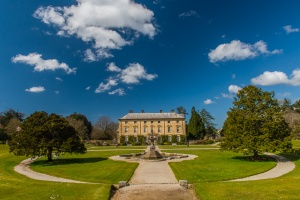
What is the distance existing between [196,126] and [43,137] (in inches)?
2329

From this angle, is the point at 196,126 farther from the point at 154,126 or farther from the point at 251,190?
the point at 251,190

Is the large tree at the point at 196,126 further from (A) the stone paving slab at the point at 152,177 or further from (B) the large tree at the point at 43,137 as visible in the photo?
(A) the stone paving slab at the point at 152,177

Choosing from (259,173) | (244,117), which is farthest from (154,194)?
(244,117)

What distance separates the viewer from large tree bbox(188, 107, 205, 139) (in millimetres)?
80625

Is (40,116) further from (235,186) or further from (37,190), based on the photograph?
(235,186)

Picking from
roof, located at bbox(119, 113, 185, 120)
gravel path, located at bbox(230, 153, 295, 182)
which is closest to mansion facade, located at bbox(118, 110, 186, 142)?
roof, located at bbox(119, 113, 185, 120)

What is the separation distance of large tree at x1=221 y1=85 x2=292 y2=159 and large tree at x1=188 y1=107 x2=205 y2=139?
50.4 meters

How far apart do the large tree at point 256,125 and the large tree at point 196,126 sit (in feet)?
165

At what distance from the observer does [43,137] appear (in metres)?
27.8

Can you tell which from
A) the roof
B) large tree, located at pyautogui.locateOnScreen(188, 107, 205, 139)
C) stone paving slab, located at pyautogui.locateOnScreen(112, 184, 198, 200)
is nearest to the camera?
stone paving slab, located at pyautogui.locateOnScreen(112, 184, 198, 200)

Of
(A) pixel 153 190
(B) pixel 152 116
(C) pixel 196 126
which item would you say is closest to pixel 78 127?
(B) pixel 152 116

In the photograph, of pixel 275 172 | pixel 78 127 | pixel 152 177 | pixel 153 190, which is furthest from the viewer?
pixel 78 127

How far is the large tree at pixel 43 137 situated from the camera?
27.1 metres

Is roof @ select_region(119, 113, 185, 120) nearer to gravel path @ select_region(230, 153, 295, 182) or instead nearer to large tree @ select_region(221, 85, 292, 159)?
large tree @ select_region(221, 85, 292, 159)
